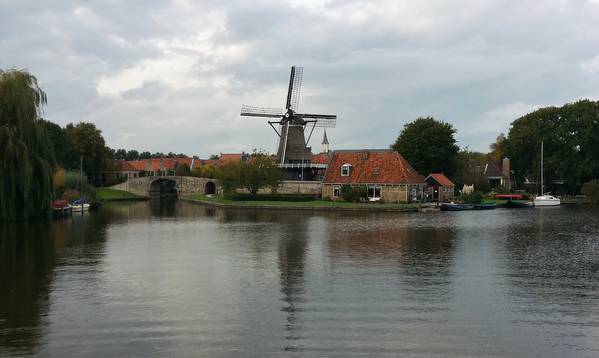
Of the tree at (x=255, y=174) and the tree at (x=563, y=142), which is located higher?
the tree at (x=563, y=142)

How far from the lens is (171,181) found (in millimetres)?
92312

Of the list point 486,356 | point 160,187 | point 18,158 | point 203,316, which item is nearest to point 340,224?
point 18,158

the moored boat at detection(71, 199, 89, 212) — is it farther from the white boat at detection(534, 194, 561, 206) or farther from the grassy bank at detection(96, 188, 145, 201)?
the white boat at detection(534, 194, 561, 206)

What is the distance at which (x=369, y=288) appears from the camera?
16125mm

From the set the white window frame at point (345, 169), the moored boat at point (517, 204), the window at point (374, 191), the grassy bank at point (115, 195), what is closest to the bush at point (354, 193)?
the window at point (374, 191)

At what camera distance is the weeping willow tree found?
33031 mm

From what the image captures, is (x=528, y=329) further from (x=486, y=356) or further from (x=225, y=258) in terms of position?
(x=225, y=258)

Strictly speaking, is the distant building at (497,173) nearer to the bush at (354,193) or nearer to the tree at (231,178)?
the bush at (354,193)

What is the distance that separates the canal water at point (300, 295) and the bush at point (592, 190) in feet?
133

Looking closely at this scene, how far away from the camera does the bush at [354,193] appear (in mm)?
54500

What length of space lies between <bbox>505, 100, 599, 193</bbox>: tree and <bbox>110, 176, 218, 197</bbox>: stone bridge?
43.9m

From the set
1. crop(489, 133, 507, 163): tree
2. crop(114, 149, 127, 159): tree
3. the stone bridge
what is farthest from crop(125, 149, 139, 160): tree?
crop(489, 133, 507, 163): tree

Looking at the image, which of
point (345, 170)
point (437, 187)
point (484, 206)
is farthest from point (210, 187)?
point (484, 206)

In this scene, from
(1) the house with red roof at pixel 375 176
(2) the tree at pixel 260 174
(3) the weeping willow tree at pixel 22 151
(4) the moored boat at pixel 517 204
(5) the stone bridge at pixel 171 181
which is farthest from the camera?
(5) the stone bridge at pixel 171 181
